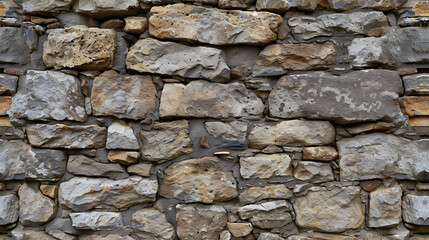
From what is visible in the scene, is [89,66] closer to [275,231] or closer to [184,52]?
[184,52]

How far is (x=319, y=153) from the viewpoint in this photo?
151cm

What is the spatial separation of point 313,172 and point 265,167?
0.81 ft

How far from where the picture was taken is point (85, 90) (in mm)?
1530

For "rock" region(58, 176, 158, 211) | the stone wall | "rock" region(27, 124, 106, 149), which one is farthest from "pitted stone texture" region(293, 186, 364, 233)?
"rock" region(27, 124, 106, 149)

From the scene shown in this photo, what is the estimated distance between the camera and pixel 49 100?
1.49m

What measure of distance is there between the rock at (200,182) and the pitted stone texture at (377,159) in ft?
1.99

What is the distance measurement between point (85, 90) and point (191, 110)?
22.4 inches

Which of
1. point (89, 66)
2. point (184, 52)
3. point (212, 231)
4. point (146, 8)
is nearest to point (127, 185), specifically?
point (212, 231)

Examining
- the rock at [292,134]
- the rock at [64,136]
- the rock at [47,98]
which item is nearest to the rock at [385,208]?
the rock at [292,134]

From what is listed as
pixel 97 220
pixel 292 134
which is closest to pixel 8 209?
pixel 97 220

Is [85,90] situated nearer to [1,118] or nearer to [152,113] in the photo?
[152,113]

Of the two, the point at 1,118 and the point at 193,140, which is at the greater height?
the point at 193,140

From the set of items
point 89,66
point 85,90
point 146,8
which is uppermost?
point 146,8

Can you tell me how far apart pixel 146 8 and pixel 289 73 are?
835 millimetres
